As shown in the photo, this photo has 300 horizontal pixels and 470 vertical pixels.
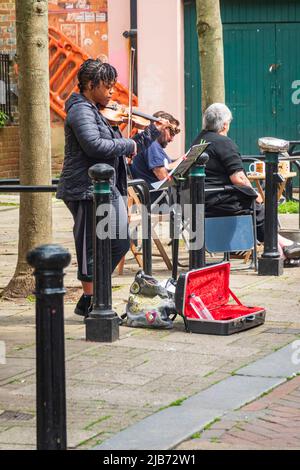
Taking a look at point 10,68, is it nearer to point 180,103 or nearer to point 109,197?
point 180,103

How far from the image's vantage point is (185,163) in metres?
8.91

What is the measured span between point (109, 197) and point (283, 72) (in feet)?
42.3

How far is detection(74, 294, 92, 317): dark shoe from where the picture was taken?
813 cm

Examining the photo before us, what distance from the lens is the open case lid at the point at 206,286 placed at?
768 centimetres

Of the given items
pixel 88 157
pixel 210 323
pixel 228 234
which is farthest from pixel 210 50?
pixel 210 323

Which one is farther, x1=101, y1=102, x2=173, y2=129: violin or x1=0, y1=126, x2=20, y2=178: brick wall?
x1=0, y1=126, x2=20, y2=178: brick wall

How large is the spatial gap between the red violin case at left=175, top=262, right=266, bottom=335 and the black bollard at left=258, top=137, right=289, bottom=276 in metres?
2.07

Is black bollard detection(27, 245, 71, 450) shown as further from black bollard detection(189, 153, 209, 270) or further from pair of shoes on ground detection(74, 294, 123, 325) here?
black bollard detection(189, 153, 209, 270)

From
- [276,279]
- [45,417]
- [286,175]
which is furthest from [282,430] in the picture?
[286,175]

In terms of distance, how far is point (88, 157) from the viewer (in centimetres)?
796

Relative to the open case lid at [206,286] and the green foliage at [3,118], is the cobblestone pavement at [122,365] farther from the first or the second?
the green foliage at [3,118]

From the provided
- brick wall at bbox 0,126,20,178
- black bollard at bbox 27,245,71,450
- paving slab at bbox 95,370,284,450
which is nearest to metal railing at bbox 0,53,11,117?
brick wall at bbox 0,126,20,178

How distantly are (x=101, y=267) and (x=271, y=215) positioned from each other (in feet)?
10.7

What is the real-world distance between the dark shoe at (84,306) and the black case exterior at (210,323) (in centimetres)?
73
